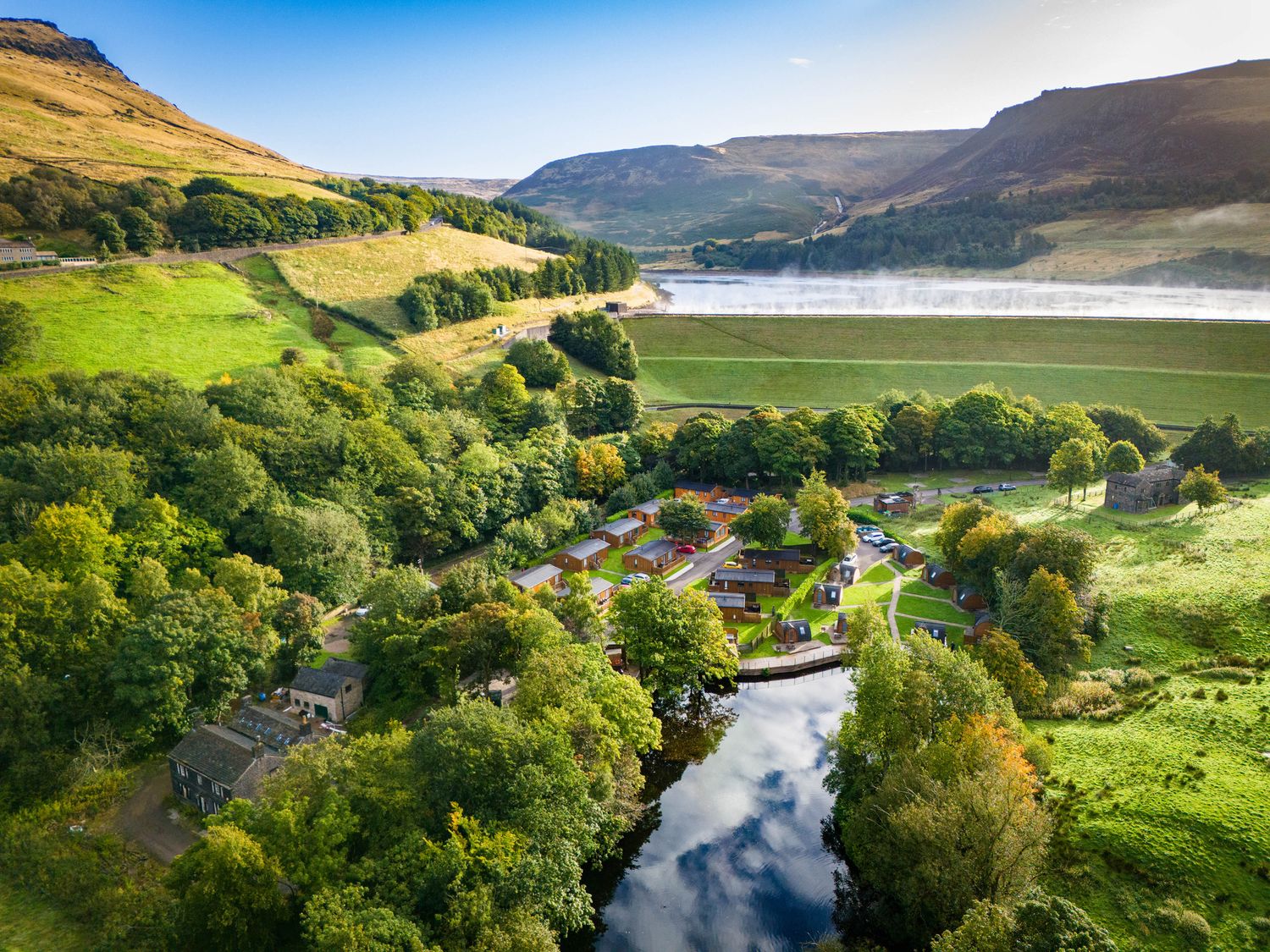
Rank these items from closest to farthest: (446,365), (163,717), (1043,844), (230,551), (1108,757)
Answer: (1043,844) < (1108,757) < (163,717) < (230,551) < (446,365)

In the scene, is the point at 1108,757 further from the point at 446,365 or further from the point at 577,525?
Result: the point at 446,365

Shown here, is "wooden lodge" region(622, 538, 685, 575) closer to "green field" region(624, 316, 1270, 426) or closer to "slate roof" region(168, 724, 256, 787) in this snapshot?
"slate roof" region(168, 724, 256, 787)

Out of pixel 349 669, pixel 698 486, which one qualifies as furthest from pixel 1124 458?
pixel 349 669

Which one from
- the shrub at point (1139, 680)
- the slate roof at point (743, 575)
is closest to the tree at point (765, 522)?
the slate roof at point (743, 575)

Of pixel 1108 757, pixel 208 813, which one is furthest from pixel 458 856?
pixel 1108 757

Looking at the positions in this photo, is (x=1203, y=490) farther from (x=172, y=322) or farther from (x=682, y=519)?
(x=172, y=322)
